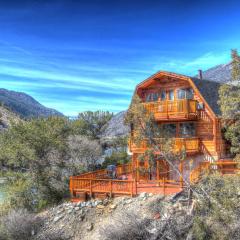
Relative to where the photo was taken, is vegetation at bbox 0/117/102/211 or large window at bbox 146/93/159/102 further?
large window at bbox 146/93/159/102

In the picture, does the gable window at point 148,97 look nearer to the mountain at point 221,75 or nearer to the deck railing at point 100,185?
the deck railing at point 100,185

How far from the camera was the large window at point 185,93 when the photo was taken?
76.1 ft

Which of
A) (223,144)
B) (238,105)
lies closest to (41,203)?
(223,144)

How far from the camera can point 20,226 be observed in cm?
1812

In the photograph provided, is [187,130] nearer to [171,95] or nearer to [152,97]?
[171,95]

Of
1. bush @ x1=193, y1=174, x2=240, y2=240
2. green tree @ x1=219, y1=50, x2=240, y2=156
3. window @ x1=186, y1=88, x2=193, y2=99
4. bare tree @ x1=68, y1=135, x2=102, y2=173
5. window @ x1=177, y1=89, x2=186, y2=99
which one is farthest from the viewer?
bare tree @ x1=68, y1=135, x2=102, y2=173

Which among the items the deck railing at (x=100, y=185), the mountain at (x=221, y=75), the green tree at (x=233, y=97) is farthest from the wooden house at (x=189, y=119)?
the mountain at (x=221, y=75)

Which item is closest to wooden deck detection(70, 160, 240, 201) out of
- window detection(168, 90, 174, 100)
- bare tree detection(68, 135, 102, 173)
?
window detection(168, 90, 174, 100)

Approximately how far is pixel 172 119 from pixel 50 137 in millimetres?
9285

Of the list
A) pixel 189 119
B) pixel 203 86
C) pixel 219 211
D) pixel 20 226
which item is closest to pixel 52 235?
pixel 20 226

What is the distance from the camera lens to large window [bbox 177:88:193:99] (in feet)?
76.1

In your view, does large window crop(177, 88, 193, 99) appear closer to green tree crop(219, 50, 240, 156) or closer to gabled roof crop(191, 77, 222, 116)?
gabled roof crop(191, 77, 222, 116)

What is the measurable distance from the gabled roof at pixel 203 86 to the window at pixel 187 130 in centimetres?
192

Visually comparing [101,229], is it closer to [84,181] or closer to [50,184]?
[84,181]
